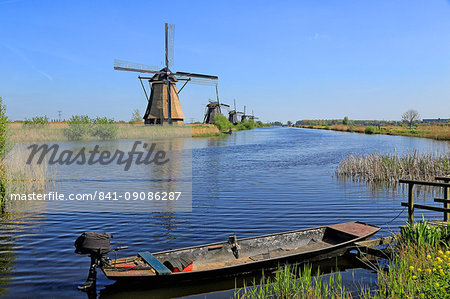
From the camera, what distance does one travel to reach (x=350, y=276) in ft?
23.2

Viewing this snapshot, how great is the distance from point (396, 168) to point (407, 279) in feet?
42.7

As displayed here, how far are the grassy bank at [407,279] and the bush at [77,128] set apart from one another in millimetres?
37873

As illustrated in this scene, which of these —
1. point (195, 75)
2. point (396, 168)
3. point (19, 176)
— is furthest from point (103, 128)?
point (396, 168)

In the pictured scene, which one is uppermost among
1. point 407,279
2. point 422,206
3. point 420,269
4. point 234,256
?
point 422,206

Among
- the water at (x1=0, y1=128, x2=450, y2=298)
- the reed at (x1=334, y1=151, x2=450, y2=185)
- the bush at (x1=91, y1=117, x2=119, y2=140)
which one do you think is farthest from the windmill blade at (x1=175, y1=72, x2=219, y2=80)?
the reed at (x1=334, y1=151, x2=450, y2=185)

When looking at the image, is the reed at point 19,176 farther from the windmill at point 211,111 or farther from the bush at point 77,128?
the windmill at point 211,111

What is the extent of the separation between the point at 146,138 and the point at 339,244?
40.1 metres

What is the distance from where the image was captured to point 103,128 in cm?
4222

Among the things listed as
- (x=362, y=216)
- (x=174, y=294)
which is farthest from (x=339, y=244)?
(x=362, y=216)

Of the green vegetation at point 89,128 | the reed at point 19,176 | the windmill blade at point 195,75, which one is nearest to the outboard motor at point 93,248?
the reed at point 19,176

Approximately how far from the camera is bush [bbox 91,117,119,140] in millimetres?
42156

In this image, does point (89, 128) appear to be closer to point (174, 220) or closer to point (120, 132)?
point (120, 132)

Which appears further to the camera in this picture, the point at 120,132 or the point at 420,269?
the point at 120,132

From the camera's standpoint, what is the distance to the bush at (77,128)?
40188 millimetres
